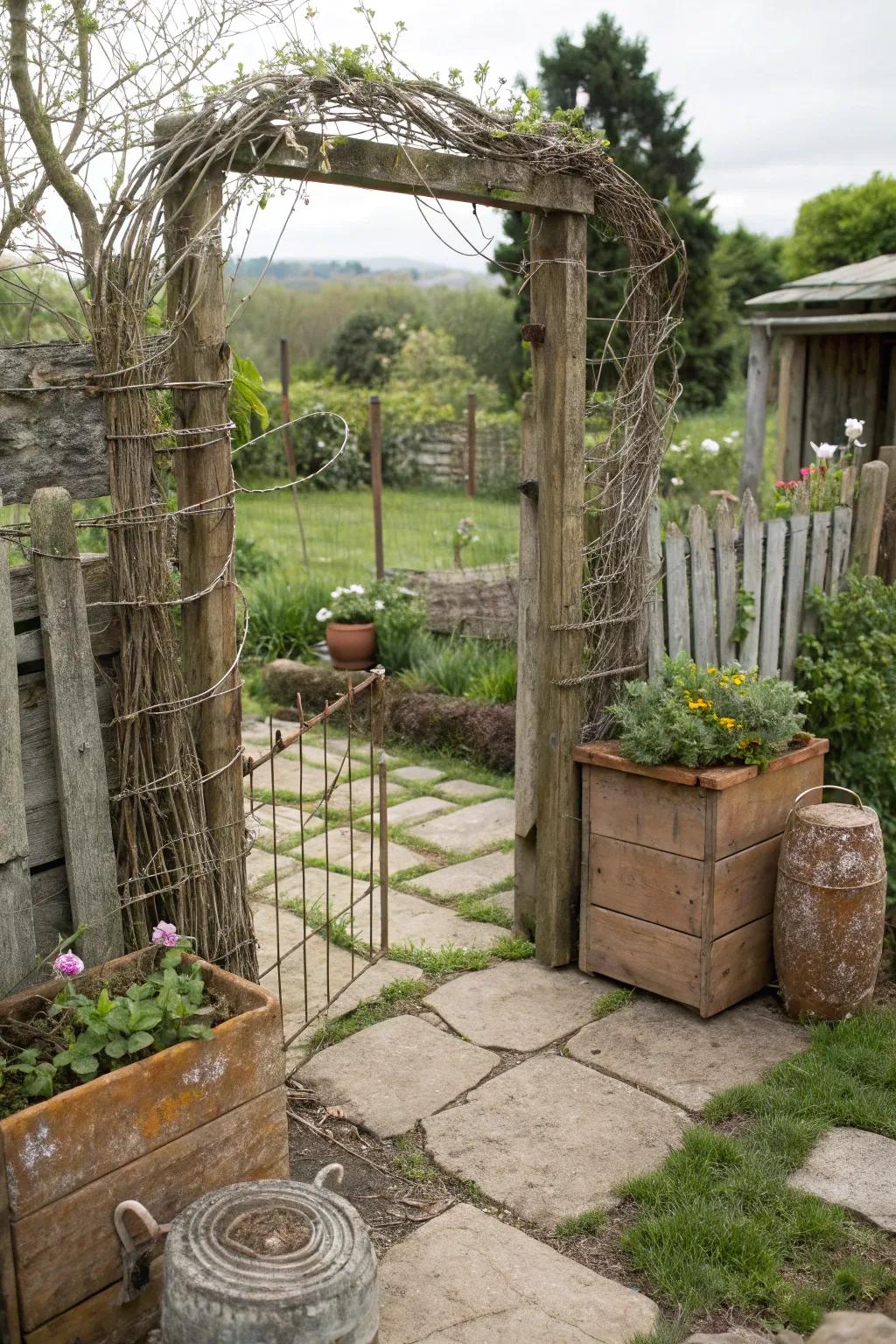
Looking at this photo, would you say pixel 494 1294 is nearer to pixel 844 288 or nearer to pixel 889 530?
pixel 889 530

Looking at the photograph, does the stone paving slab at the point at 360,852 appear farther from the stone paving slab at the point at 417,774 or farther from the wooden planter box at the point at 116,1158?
the wooden planter box at the point at 116,1158

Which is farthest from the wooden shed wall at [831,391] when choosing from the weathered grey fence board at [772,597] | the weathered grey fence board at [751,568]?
the weathered grey fence board at [751,568]

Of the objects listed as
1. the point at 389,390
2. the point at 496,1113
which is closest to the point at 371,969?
the point at 496,1113

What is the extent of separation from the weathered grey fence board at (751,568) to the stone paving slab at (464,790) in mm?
2034

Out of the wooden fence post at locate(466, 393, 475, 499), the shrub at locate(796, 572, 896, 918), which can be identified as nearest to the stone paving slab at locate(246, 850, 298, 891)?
the shrub at locate(796, 572, 896, 918)

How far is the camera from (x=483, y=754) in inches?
260

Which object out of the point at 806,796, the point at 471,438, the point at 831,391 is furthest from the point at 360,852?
the point at 471,438

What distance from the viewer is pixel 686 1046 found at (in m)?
3.65

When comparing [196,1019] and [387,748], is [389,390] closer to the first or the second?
[387,748]

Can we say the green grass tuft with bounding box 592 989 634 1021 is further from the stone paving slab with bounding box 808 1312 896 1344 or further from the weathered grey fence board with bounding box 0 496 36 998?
the weathered grey fence board with bounding box 0 496 36 998

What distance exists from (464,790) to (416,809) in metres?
0.41

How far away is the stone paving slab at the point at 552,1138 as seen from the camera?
116 inches

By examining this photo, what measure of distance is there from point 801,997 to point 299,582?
599 centimetres

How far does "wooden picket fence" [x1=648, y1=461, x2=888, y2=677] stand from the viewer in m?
4.19
